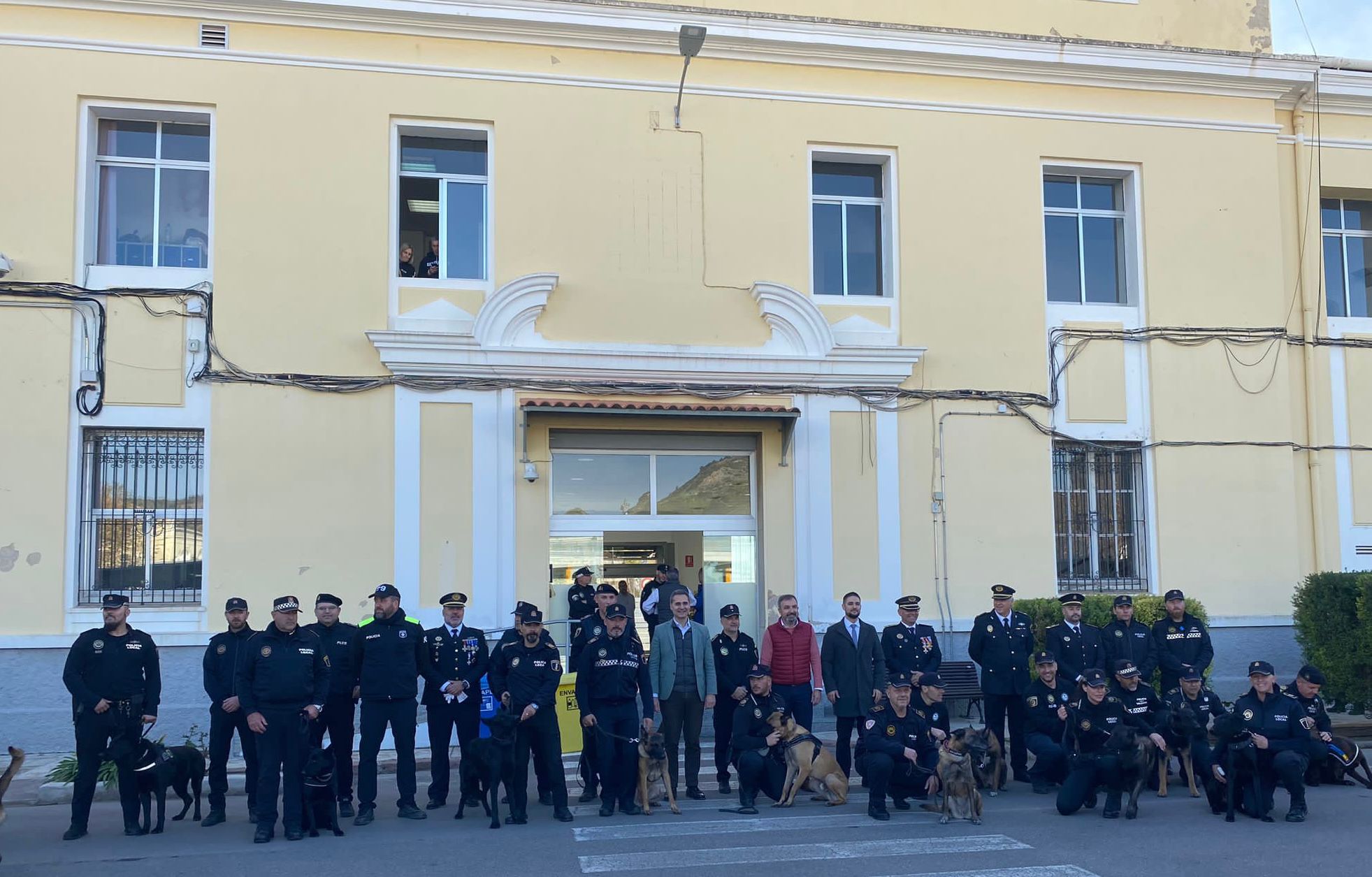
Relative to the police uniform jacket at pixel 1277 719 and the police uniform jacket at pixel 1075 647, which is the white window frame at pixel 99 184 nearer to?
the police uniform jacket at pixel 1075 647

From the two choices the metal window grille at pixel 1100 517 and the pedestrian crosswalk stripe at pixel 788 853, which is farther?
the metal window grille at pixel 1100 517

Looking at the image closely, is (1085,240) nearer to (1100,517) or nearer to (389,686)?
(1100,517)

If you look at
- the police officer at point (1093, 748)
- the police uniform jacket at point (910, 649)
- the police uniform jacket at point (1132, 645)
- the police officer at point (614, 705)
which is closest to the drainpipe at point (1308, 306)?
the police uniform jacket at point (1132, 645)

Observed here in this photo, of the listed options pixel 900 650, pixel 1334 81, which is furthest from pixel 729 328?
pixel 1334 81

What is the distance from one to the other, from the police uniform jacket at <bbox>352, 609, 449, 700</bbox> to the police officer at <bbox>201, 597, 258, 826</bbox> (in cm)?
89

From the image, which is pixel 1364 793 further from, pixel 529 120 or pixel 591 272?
pixel 529 120

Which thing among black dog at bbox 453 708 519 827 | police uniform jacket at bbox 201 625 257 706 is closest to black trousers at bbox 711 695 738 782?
black dog at bbox 453 708 519 827

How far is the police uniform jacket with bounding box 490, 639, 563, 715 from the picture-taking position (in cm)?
963

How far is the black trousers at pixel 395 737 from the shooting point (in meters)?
9.60

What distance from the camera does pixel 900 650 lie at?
11680mm

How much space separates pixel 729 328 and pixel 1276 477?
7.39 metres

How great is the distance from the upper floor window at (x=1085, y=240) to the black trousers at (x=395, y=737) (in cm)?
994

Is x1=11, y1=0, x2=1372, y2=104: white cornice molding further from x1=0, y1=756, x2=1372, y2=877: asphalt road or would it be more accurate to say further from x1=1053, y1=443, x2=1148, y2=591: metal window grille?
x1=0, y1=756, x2=1372, y2=877: asphalt road

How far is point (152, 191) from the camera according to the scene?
44.6 ft
